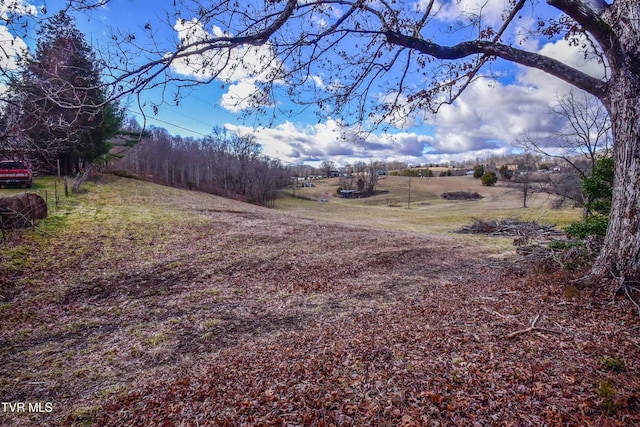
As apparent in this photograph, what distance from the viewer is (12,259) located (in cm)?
795

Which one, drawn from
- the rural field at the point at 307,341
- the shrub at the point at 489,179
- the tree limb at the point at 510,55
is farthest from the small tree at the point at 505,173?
the tree limb at the point at 510,55

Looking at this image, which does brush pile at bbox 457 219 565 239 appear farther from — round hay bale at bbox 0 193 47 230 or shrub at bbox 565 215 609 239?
round hay bale at bbox 0 193 47 230

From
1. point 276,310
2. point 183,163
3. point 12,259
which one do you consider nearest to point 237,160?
point 183,163

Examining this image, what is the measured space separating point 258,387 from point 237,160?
44405 mm

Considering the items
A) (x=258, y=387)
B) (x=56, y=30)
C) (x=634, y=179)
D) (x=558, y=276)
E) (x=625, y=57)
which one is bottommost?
(x=258, y=387)

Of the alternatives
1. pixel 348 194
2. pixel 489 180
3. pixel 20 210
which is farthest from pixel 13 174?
pixel 489 180

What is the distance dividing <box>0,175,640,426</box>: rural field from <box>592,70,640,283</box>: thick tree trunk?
1.28ft

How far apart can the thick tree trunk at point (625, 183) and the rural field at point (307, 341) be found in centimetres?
39

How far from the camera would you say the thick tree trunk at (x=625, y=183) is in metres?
4.09

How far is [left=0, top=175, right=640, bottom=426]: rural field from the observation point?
266 cm

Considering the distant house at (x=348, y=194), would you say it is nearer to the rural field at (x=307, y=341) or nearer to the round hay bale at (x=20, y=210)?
the rural field at (x=307, y=341)

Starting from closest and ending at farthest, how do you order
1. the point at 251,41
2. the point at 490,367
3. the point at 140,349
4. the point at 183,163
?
1. the point at 490,367
2. the point at 251,41
3. the point at 140,349
4. the point at 183,163

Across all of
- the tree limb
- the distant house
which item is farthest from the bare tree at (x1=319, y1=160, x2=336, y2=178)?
the tree limb

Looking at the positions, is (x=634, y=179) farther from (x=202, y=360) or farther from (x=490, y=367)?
(x=202, y=360)
